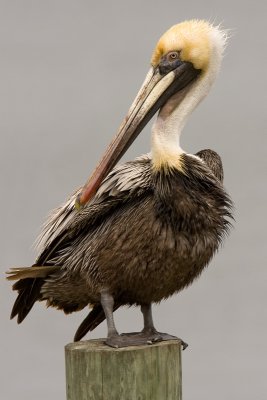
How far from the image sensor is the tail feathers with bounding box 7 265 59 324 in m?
7.68

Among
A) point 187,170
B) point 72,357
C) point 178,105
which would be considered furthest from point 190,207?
point 72,357

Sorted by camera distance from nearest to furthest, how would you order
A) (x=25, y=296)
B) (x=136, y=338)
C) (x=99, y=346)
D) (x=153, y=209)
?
(x=153, y=209)
(x=99, y=346)
(x=136, y=338)
(x=25, y=296)

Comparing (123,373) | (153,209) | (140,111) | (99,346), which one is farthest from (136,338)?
(140,111)

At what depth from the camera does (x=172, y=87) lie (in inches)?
297

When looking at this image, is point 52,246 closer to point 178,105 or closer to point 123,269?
point 123,269

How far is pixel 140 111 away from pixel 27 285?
1.49m

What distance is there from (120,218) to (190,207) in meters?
0.47

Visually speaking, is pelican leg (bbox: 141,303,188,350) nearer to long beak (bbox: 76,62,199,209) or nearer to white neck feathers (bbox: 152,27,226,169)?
long beak (bbox: 76,62,199,209)

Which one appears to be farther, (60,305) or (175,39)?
(60,305)

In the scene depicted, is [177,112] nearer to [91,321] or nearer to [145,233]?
[145,233]

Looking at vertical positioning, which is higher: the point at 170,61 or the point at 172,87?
the point at 170,61

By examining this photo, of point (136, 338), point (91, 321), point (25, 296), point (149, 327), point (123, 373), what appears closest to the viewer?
point (123, 373)

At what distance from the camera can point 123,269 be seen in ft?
24.2

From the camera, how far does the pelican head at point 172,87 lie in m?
7.43
